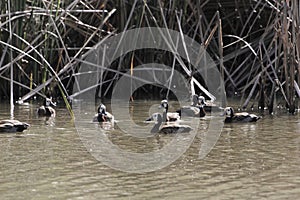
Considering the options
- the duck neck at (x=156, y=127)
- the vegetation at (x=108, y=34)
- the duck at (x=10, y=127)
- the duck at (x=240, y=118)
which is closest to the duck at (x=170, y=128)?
the duck neck at (x=156, y=127)

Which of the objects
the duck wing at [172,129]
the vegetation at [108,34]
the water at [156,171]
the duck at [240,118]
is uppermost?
the vegetation at [108,34]

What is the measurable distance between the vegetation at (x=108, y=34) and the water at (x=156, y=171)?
2.27 meters

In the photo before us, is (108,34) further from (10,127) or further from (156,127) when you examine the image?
(10,127)

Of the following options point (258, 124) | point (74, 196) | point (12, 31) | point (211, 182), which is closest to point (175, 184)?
point (211, 182)

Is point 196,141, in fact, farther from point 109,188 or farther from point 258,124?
point 109,188

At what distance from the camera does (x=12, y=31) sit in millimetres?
8781

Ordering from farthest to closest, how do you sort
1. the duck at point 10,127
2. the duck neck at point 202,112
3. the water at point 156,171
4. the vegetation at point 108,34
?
1. the vegetation at point 108,34
2. the duck neck at point 202,112
3. the duck at point 10,127
4. the water at point 156,171

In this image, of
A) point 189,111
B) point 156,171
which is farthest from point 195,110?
point 156,171

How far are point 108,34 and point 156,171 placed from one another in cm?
502

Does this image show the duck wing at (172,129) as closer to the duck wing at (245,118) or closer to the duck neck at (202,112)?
the duck wing at (245,118)

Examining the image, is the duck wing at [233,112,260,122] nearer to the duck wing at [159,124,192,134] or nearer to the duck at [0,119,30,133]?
the duck wing at [159,124,192,134]

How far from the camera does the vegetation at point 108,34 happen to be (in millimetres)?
8617

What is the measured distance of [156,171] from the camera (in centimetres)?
455

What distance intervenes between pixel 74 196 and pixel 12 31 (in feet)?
17.2
